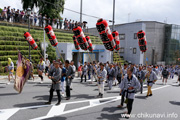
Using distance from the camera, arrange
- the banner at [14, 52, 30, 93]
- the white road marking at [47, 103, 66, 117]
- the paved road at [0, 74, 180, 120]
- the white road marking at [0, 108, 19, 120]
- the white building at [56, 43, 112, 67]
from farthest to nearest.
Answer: the white building at [56, 43, 112, 67], the banner at [14, 52, 30, 93], the white road marking at [47, 103, 66, 117], the paved road at [0, 74, 180, 120], the white road marking at [0, 108, 19, 120]

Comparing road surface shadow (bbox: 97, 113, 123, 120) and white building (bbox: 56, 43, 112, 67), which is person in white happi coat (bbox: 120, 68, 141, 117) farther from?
white building (bbox: 56, 43, 112, 67)

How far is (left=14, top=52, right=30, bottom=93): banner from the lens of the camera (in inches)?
255

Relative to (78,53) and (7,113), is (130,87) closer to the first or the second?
(7,113)

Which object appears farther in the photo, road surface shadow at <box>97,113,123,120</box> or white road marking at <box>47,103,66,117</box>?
white road marking at <box>47,103,66,117</box>

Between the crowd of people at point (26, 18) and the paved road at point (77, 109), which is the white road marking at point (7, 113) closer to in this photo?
the paved road at point (77, 109)

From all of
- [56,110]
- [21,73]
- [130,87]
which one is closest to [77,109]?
[56,110]

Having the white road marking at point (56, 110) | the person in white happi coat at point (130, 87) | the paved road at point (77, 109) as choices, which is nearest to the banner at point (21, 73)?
the paved road at point (77, 109)

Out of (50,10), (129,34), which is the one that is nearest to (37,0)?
(50,10)

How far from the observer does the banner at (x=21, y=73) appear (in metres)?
6.48

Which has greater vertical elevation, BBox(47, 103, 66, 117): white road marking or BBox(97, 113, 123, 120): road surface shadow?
BBox(47, 103, 66, 117): white road marking

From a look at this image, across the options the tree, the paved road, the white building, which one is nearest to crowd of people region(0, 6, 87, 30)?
the tree

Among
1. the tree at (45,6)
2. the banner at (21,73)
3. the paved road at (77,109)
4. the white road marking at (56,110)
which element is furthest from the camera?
the tree at (45,6)

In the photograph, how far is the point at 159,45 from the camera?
123ft

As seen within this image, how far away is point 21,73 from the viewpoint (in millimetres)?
6699
